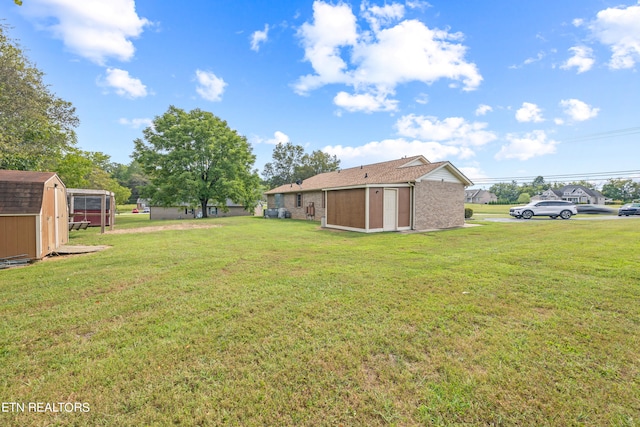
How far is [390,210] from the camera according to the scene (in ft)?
43.4

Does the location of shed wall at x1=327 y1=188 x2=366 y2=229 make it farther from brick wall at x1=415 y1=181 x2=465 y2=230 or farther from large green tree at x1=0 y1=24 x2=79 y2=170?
large green tree at x1=0 y1=24 x2=79 y2=170

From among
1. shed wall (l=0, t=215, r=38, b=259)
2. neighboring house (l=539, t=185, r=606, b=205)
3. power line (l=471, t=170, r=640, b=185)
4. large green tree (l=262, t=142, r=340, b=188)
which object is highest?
large green tree (l=262, t=142, r=340, b=188)

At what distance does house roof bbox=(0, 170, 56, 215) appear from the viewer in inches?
275

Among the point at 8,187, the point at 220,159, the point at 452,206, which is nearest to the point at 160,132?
the point at 220,159

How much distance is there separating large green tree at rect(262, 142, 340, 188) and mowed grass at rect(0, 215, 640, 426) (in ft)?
147

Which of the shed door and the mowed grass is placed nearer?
the mowed grass

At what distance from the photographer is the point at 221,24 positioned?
45.4 feet

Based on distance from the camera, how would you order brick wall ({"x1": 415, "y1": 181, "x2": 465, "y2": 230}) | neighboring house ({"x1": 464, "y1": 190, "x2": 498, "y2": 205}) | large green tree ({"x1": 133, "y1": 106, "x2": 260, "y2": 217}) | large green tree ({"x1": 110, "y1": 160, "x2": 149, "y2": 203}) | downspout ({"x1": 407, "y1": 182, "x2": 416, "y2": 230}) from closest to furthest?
downspout ({"x1": 407, "y1": 182, "x2": 416, "y2": 230}), brick wall ({"x1": 415, "y1": 181, "x2": 465, "y2": 230}), large green tree ({"x1": 133, "y1": 106, "x2": 260, "y2": 217}), large green tree ({"x1": 110, "y1": 160, "x2": 149, "y2": 203}), neighboring house ({"x1": 464, "y1": 190, "x2": 498, "y2": 205})

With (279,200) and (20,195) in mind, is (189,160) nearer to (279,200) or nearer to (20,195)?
(279,200)

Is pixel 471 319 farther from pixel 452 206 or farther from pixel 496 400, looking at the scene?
pixel 452 206

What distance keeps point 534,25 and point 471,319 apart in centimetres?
1716

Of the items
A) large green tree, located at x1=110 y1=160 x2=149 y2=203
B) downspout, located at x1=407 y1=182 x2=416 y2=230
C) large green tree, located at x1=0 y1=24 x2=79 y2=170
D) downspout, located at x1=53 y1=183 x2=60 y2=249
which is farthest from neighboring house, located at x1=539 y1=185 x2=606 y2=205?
large green tree, located at x1=110 y1=160 x2=149 y2=203

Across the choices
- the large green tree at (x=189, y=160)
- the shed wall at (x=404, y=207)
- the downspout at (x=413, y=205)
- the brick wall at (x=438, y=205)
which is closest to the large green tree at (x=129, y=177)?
the large green tree at (x=189, y=160)

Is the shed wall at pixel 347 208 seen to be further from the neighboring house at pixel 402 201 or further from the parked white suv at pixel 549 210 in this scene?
the parked white suv at pixel 549 210
